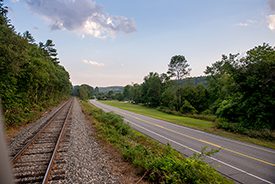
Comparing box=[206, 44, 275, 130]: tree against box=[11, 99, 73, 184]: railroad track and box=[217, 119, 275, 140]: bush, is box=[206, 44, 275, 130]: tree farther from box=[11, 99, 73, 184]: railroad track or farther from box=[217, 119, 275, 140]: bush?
box=[11, 99, 73, 184]: railroad track

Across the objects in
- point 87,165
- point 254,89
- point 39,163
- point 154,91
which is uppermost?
point 154,91

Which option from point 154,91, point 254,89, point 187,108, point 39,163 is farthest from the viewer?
point 154,91

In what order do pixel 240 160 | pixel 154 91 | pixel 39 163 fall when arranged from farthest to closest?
pixel 154 91, pixel 240 160, pixel 39 163

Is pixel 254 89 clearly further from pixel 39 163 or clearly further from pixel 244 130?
pixel 39 163

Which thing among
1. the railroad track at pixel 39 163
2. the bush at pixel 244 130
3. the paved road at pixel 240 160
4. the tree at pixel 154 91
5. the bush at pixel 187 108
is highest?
the tree at pixel 154 91

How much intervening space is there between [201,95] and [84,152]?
5633 cm

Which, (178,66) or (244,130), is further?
(178,66)

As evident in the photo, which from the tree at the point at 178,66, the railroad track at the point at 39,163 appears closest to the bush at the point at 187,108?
the tree at the point at 178,66

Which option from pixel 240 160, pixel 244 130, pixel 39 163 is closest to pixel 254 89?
pixel 244 130

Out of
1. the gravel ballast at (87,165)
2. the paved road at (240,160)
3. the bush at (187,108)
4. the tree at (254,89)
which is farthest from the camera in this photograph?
the bush at (187,108)

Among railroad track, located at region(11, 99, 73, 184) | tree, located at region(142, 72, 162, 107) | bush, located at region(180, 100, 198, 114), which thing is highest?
tree, located at region(142, 72, 162, 107)

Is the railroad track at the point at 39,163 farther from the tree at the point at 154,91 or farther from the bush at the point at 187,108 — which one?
the tree at the point at 154,91

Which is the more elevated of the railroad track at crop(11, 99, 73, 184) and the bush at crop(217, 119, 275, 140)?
the railroad track at crop(11, 99, 73, 184)

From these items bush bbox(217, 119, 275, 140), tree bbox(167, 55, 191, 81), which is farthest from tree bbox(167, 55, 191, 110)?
bush bbox(217, 119, 275, 140)
